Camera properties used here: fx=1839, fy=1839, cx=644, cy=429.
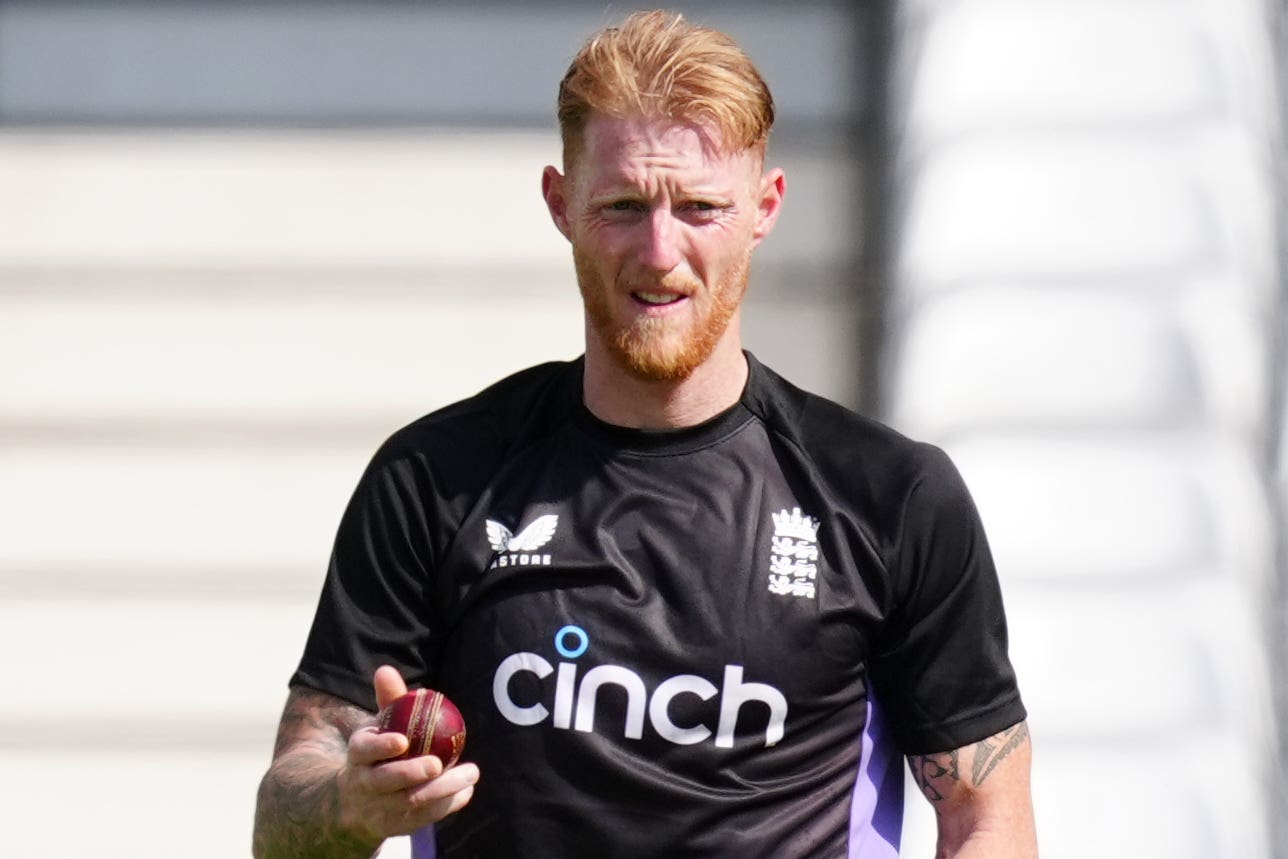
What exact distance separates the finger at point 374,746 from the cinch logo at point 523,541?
0.41 m

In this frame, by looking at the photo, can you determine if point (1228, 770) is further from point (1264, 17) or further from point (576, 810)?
point (576, 810)

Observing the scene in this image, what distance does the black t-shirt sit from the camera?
258 cm

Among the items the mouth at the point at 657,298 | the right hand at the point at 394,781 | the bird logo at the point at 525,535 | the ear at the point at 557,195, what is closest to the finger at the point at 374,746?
the right hand at the point at 394,781

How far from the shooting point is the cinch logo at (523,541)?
8.75 ft

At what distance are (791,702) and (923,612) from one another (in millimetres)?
232

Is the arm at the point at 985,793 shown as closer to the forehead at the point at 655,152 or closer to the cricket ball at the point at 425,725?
the cricket ball at the point at 425,725

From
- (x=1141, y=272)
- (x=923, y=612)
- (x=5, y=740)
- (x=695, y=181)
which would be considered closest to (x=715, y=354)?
(x=695, y=181)

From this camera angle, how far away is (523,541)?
268 centimetres

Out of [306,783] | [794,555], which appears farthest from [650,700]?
[306,783]

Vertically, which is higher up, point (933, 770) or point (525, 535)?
point (525, 535)

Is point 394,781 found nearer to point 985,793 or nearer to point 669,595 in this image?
point 669,595

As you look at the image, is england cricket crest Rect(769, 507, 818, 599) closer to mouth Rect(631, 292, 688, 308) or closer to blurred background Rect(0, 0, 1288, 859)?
mouth Rect(631, 292, 688, 308)

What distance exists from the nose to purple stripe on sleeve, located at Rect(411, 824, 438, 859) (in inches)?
36.0

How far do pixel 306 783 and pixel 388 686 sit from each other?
0.33 meters
